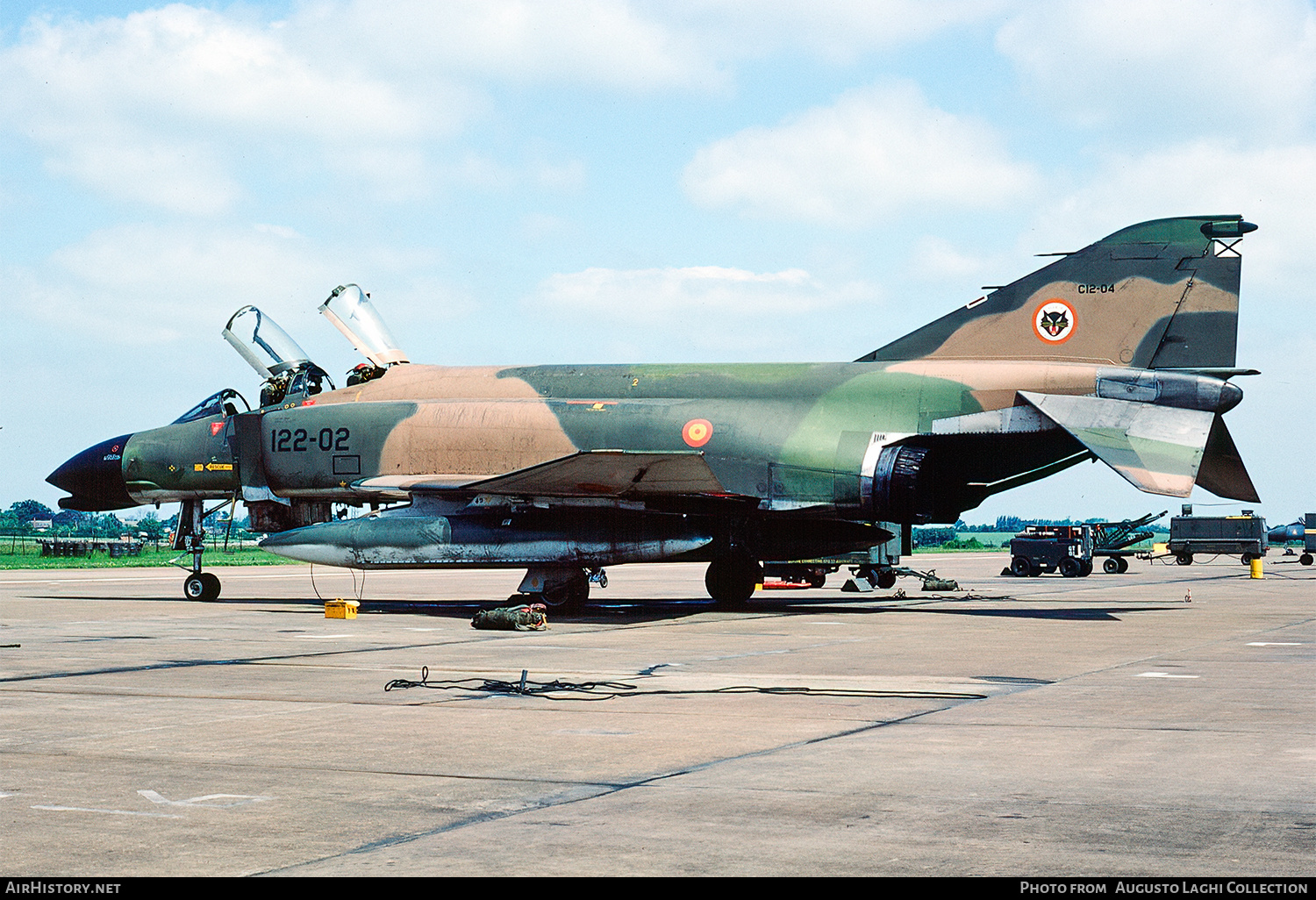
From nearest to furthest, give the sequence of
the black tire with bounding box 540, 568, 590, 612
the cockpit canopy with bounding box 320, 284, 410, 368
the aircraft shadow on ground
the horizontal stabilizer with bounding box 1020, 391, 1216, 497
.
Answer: the horizontal stabilizer with bounding box 1020, 391, 1216, 497
the black tire with bounding box 540, 568, 590, 612
the aircraft shadow on ground
the cockpit canopy with bounding box 320, 284, 410, 368

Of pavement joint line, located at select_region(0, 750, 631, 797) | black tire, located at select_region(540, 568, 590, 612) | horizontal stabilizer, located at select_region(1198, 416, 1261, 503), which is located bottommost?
pavement joint line, located at select_region(0, 750, 631, 797)

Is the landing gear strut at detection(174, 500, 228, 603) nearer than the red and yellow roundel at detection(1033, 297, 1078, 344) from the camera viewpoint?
No

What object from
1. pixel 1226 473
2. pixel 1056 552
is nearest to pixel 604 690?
pixel 1226 473

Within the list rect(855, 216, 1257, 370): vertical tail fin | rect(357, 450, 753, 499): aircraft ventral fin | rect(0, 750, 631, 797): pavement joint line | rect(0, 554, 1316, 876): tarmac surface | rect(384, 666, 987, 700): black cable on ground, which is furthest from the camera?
rect(855, 216, 1257, 370): vertical tail fin

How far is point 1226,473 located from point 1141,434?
3143 millimetres

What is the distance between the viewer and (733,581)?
22875 millimetres

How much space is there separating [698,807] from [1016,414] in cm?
1519

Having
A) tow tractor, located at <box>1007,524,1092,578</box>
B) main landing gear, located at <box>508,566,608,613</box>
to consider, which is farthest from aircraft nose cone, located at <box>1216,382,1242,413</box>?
tow tractor, located at <box>1007,524,1092,578</box>

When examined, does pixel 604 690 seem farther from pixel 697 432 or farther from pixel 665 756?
pixel 697 432

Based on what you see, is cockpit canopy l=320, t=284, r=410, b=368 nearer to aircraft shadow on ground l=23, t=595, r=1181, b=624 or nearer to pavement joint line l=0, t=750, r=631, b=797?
aircraft shadow on ground l=23, t=595, r=1181, b=624

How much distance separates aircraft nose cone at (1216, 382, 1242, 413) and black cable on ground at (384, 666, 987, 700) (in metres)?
11.2

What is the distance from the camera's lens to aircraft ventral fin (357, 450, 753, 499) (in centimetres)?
1902
